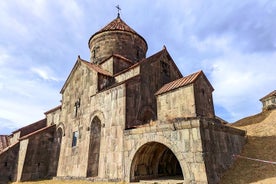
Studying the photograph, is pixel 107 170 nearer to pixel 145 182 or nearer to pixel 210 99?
pixel 145 182

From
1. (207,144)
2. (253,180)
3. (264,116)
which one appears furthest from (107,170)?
(264,116)

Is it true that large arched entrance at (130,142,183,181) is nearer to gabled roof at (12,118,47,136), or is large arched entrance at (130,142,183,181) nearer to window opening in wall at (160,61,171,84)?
window opening in wall at (160,61,171,84)

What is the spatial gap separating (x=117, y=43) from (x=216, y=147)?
1565 cm

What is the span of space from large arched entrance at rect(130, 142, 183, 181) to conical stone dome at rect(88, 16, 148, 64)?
11711mm

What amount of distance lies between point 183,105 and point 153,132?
10.9ft

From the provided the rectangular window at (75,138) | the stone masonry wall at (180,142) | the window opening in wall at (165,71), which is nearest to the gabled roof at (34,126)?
the rectangular window at (75,138)

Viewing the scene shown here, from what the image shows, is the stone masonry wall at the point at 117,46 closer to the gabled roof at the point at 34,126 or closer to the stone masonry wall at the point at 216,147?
the gabled roof at the point at 34,126

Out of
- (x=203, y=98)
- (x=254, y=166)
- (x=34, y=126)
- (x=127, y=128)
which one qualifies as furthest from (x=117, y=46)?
(x=254, y=166)

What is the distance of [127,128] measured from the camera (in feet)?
42.2

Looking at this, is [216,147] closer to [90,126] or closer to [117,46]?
[90,126]

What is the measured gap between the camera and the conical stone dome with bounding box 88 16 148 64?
70.5 ft

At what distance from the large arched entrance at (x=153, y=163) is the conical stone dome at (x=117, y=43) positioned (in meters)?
11.7

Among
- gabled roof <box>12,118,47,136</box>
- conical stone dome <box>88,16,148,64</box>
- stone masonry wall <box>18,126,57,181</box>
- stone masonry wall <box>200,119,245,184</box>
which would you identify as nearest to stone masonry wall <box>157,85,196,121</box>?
stone masonry wall <box>200,119,245,184</box>

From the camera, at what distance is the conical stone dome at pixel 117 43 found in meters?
21.5
